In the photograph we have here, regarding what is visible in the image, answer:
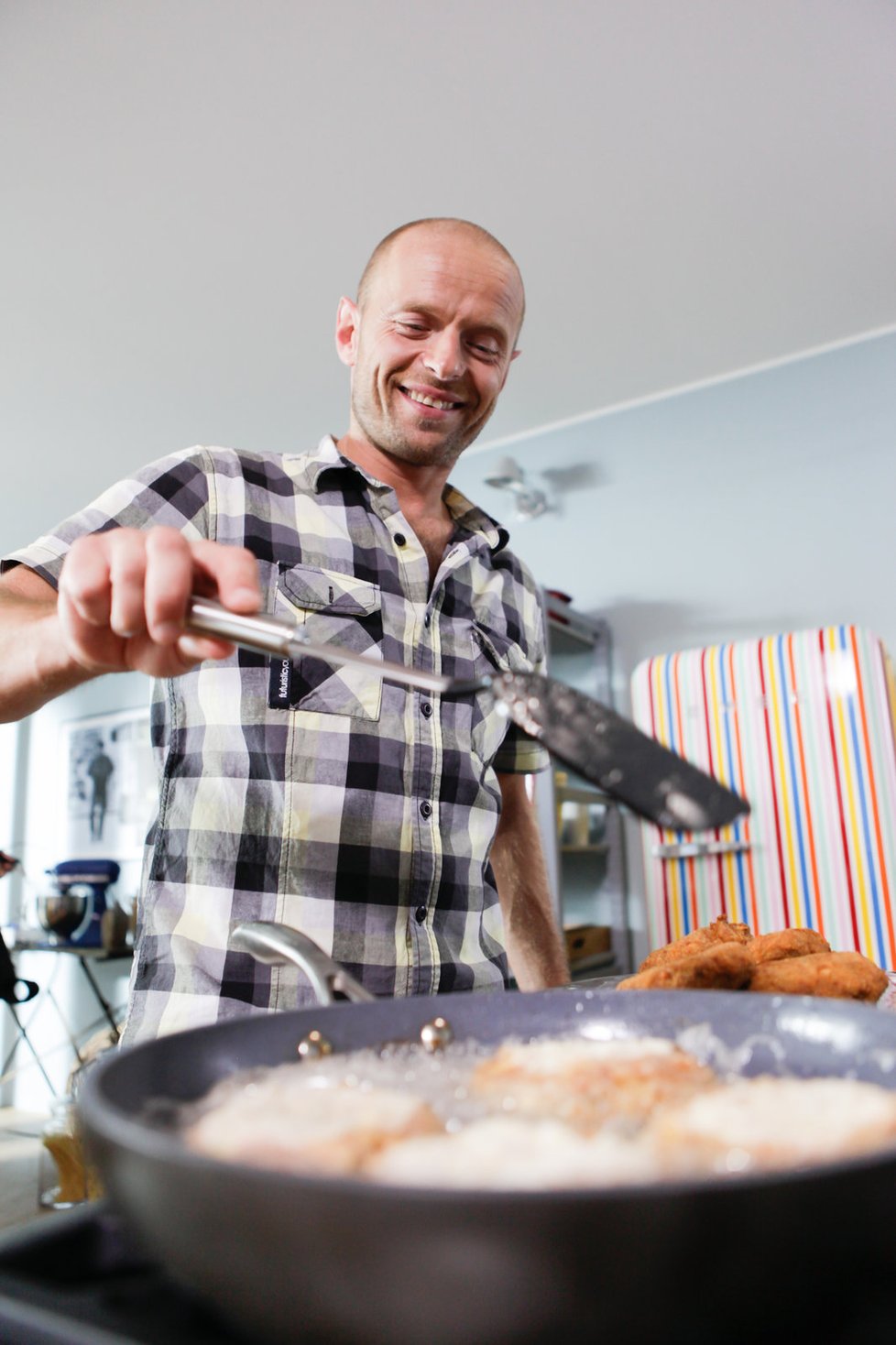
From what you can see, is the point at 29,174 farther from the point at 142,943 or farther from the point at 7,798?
the point at 7,798

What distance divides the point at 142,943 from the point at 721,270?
248 cm

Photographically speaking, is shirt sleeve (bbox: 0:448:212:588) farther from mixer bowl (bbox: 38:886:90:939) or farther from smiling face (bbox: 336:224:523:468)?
mixer bowl (bbox: 38:886:90:939)

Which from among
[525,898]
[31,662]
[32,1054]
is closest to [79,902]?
[32,1054]

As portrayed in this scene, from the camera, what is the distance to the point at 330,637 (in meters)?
1.14

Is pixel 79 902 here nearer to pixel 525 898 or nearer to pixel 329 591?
pixel 525 898

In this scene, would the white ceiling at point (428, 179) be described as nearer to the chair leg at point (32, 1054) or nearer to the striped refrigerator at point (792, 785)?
the striped refrigerator at point (792, 785)

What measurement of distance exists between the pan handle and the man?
0.26m

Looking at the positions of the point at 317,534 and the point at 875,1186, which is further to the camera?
the point at 317,534

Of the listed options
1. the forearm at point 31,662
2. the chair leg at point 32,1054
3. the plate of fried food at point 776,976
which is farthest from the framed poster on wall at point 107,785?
the plate of fried food at point 776,976

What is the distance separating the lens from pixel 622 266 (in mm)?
2688

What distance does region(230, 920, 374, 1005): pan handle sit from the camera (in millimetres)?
542

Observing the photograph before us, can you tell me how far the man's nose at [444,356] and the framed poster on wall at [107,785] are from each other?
12.2 ft

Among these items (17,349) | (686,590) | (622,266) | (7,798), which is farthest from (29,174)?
(7,798)

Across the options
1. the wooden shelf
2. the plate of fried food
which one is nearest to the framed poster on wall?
the wooden shelf
